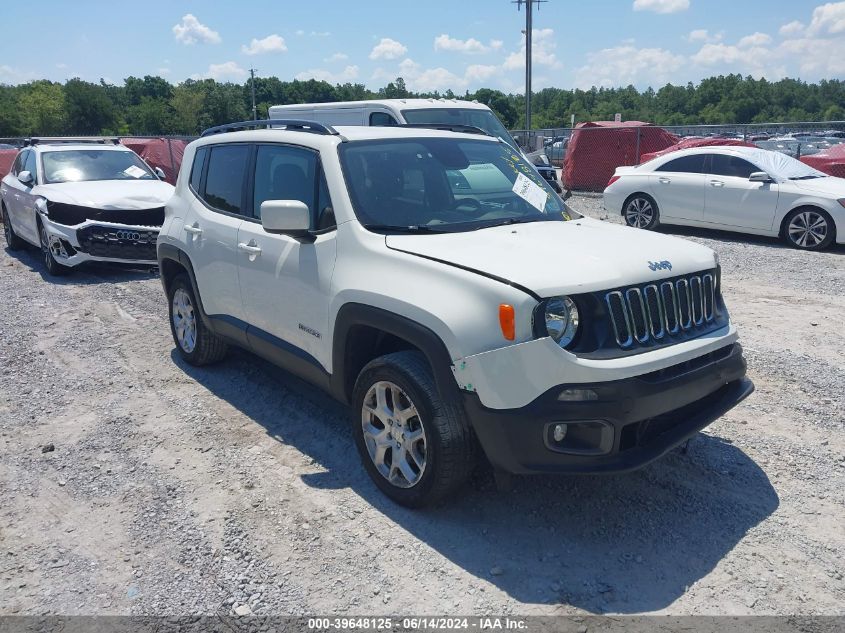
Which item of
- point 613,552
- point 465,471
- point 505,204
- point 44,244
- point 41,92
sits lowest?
point 613,552

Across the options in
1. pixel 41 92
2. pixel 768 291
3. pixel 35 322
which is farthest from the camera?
pixel 41 92

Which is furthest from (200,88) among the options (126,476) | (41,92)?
(126,476)

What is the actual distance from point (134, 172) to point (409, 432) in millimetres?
9152

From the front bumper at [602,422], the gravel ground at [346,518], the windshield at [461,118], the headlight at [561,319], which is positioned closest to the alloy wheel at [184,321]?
the gravel ground at [346,518]

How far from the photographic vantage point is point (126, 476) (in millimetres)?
4305

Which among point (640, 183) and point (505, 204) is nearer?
point (505, 204)

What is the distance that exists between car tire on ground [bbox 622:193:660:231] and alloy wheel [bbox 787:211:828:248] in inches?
94.3

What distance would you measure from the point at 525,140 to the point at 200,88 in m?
102

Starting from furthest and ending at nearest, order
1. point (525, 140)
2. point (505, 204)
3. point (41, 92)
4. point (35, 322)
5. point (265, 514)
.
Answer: point (41, 92)
point (525, 140)
point (35, 322)
point (505, 204)
point (265, 514)

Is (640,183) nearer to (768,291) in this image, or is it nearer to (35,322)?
(768,291)

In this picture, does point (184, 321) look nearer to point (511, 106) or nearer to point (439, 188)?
point (439, 188)

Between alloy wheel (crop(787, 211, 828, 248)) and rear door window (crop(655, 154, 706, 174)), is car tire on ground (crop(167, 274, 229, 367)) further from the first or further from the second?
rear door window (crop(655, 154, 706, 174))

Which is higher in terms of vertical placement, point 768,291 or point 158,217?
point 158,217

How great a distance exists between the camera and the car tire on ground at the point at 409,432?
A: 3414 mm
